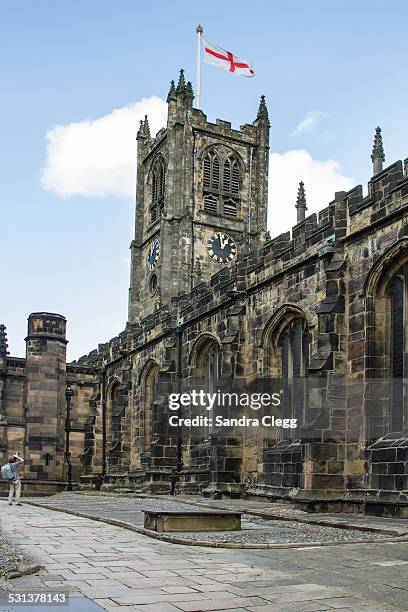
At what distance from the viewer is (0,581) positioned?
7.95m

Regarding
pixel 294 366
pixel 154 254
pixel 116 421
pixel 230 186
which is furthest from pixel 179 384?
pixel 230 186

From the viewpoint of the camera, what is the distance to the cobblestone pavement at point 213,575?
7570 millimetres

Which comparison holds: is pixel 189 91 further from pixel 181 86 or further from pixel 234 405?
pixel 234 405

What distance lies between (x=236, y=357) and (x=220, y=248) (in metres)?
29.1

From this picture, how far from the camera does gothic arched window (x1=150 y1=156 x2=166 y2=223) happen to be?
55.9m

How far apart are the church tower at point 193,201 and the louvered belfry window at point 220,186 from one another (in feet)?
0.22

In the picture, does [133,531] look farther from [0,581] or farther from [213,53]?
[213,53]

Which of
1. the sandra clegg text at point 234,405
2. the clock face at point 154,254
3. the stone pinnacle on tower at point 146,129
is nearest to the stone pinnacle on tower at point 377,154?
the sandra clegg text at point 234,405

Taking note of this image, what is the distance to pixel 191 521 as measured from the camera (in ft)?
44.3

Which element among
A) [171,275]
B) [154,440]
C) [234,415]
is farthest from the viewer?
[171,275]

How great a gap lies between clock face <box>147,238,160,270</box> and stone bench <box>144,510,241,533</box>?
1606 inches

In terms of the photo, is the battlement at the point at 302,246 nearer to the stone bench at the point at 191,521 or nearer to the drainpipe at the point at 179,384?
the drainpipe at the point at 179,384

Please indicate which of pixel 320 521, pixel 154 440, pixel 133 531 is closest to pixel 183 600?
pixel 133 531

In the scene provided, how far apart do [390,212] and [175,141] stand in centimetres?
3791
